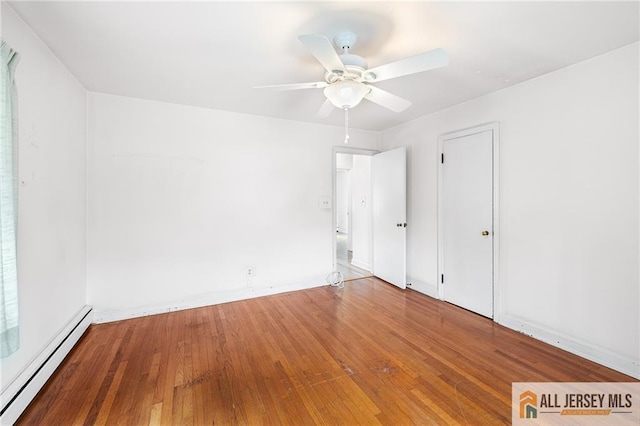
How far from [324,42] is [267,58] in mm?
889

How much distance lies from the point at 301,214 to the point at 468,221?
2.10 meters

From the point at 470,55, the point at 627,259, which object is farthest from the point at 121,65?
the point at 627,259

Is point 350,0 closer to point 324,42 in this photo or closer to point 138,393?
point 324,42

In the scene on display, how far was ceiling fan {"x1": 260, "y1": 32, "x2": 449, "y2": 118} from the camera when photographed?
141 cm

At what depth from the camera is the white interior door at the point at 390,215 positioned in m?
3.70

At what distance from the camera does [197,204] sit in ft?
10.2

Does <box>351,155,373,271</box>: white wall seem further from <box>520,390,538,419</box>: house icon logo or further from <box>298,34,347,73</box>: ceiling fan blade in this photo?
<box>298,34,347,73</box>: ceiling fan blade

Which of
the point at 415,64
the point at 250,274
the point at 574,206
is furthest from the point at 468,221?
the point at 250,274

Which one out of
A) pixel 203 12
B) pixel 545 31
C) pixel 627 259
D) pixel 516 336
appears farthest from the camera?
pixel 516 336

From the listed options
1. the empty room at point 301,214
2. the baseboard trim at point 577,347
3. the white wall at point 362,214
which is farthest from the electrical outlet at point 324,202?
the baseboard trim at point 577,347

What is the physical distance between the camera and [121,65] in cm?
216

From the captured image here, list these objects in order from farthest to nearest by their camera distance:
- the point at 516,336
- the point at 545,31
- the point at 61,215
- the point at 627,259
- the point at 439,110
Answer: the point at 439,110 → the point at 516,336 → the point at 61,215 → the point at 627,259 → the point at 545,31
